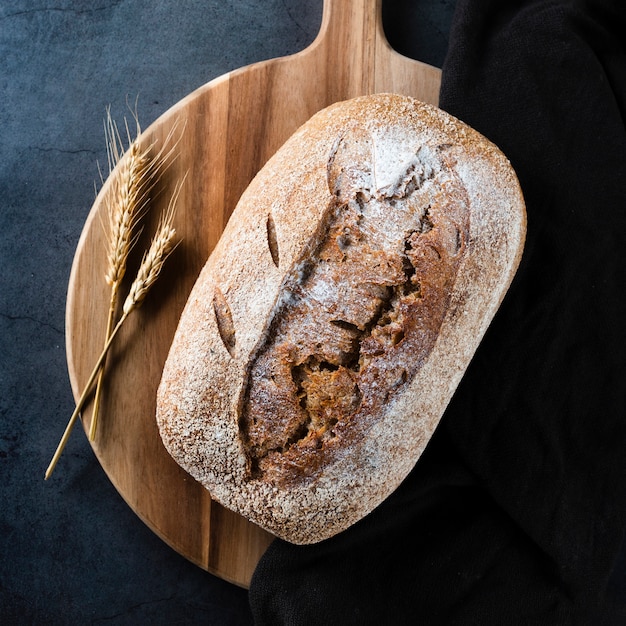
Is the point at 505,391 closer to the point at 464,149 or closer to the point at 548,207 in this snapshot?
the point at 548,207

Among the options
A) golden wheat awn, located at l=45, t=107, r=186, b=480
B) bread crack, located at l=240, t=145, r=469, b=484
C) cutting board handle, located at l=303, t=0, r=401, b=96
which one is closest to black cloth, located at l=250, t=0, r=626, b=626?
cutting board handle, located at l=303, t=0, r=401, b=96

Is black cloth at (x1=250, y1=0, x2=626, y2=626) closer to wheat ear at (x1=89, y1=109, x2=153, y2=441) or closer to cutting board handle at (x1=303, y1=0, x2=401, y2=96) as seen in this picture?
cutting board handle at (x1=303, y1=0, x2=401, y2=96)

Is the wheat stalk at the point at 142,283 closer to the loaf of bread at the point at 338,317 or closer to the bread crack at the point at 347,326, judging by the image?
the loaf of bread at the point at 338,317

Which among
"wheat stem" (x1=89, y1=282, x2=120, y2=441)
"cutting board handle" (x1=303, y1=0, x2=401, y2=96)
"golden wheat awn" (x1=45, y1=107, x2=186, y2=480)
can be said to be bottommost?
"wheat stem" (x1=89, y1=282, x2=120, y2=441)

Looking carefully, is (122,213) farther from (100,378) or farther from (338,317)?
(338,317)

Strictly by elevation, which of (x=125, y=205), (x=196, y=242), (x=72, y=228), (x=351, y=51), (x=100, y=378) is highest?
(x=351, y=51)

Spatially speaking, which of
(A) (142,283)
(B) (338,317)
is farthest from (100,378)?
(B) (338,317)
